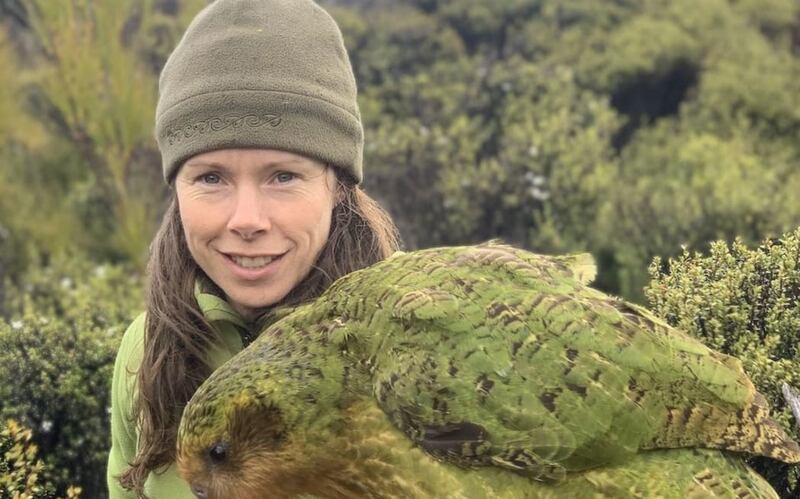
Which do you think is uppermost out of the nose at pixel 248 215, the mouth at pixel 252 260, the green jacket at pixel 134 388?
the nose at pixel 248 215

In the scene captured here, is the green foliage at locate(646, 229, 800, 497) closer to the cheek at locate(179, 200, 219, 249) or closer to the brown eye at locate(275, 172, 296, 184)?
the brown eye at locate(275, 172, 296, 184)

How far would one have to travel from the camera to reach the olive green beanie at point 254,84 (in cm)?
227

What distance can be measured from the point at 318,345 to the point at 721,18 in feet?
51.9

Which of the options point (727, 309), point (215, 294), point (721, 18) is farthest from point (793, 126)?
point (215, 294)

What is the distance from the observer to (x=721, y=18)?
49.4ft

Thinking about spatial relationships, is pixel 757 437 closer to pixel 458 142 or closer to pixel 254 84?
pixel 254 84

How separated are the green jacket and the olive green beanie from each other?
0.54 metres

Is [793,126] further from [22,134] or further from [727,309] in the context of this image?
[22,134]

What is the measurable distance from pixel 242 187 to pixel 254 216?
12cm

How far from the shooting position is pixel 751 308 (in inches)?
95.7

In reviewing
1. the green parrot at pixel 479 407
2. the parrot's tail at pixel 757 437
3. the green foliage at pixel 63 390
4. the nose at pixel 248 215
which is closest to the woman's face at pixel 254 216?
the nose at pixel 248 215

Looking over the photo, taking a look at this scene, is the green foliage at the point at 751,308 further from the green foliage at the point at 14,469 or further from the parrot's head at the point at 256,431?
the green foliage at the point at 14,469

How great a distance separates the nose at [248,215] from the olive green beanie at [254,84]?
5.9 inches

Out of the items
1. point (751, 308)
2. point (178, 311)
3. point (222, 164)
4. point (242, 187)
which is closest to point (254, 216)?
point (242, 187)
